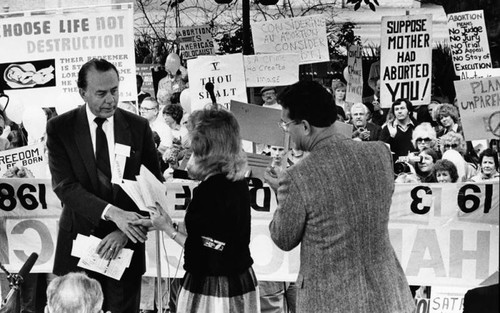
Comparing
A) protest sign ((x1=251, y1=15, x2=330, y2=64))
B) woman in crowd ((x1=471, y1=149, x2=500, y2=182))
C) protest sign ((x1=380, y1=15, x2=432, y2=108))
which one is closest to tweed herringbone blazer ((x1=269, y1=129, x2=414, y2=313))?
woman in crowd ((x1=471, y1=149, x2=500, y2=182))

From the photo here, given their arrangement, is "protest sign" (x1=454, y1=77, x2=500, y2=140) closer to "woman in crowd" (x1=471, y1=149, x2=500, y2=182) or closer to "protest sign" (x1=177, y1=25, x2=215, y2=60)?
"woman in crowd" (x1=471, y1=149, x2=500, y2=182)

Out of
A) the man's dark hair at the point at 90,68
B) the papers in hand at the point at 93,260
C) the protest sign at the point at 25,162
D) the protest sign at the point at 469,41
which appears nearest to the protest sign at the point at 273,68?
the protest sign at the point at 25,162

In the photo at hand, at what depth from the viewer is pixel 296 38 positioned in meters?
9.22

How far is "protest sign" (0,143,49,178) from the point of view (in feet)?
22.6

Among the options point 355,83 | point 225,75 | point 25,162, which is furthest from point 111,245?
point 355,83

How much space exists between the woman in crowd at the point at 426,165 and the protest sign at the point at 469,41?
6.92 ft

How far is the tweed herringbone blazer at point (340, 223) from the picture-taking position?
12.2 ft

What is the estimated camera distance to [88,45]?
680 centimetres

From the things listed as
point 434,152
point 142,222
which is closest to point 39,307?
point 142,222

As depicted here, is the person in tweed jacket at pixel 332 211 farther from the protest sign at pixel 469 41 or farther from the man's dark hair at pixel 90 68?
the protest sign at pixel 469 41

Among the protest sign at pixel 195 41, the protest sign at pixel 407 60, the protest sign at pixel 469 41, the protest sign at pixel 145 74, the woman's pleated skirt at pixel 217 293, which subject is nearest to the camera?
the woman's pleated skirt at pixel 217 293

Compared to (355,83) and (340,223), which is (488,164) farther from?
(340,223)

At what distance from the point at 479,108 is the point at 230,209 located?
351 cm

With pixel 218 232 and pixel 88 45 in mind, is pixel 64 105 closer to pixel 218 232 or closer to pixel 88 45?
pixel 88 45
